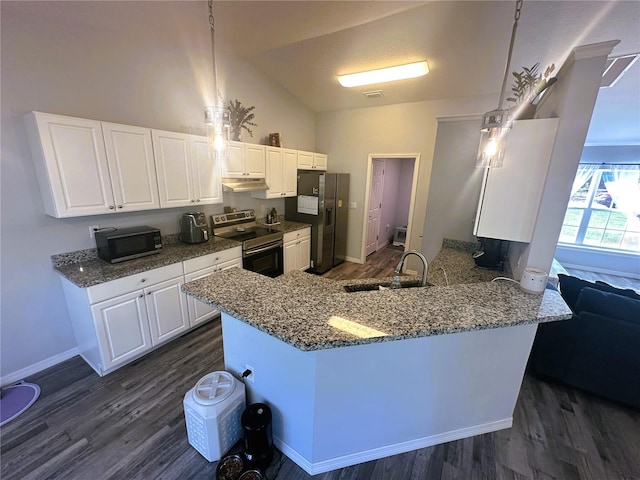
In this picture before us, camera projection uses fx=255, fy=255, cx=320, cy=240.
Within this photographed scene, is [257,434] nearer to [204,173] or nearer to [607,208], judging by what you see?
[204,173]

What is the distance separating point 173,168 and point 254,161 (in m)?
1.15

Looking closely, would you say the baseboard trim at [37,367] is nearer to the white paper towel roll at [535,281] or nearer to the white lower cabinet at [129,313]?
the white lower cabinet at [129,313]

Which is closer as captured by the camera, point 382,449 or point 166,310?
point 382,449

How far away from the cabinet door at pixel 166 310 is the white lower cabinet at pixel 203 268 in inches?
3.6

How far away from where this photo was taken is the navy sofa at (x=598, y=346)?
6.24 ft

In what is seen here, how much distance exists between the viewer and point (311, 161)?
4.70 m

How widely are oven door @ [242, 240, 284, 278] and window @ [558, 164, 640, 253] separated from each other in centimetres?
556

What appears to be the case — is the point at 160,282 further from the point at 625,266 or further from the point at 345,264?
the point at 625,266

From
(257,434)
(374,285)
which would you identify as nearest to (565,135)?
(374,285)

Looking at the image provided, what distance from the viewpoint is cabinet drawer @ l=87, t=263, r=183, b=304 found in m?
2.03

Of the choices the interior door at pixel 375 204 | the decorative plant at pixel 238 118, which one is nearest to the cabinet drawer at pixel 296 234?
the interior door at pixel 375 204

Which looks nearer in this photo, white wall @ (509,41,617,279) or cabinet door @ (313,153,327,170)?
white wall @ (509,41,617,279)

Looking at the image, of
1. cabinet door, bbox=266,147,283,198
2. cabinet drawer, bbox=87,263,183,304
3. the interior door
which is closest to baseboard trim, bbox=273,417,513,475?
cabinet drawer, bbox=87,263,183,304

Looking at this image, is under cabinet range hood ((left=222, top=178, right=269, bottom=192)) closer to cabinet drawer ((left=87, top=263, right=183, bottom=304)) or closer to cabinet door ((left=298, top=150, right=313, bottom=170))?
cabinet door ((left=298, top=150, right=313, bottom=170))
